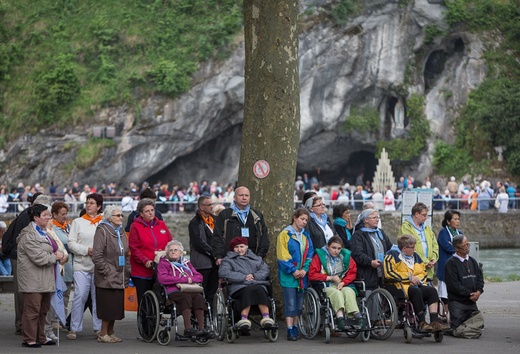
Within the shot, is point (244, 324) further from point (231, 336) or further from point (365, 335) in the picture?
point (365, 335)

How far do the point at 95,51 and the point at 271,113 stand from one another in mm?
39445

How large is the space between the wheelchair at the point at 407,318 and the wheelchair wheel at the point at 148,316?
10.6 ft

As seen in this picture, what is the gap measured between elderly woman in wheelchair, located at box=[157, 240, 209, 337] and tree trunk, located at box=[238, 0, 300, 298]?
Answer: 2.16 metres

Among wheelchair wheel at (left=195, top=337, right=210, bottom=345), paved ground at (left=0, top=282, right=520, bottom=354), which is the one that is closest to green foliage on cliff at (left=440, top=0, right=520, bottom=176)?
→ paved ground at (left=0, top=282, right=520, bottom=354)

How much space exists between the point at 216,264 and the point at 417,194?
32.1ft

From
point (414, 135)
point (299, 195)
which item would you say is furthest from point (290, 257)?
point (414, 135)

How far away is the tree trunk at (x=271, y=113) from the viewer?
59.7 ft

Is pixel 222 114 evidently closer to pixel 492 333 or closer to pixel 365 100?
pixel 365 100

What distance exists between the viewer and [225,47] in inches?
2189

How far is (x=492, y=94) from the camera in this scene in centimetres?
5616

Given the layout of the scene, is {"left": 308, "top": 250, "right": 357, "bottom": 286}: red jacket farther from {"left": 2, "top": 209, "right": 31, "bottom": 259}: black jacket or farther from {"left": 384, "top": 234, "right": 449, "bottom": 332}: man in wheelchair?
{"left": 2, "top": 209, "right": 31, "bottom": 259}: black jacket

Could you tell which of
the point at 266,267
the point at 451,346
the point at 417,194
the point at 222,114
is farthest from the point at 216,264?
the point at 222,114

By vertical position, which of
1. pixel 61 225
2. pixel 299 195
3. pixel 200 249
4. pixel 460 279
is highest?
pixel 299 195

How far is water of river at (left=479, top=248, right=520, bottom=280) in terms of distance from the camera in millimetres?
36478
